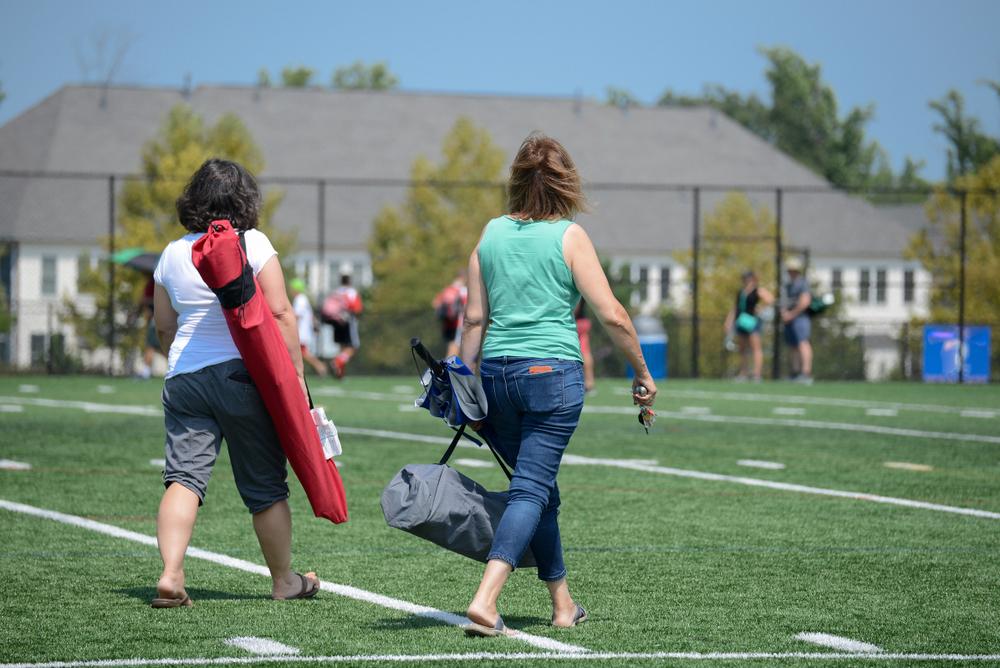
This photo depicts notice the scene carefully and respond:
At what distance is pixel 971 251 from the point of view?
40.6 meters

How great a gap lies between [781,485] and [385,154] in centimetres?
5831

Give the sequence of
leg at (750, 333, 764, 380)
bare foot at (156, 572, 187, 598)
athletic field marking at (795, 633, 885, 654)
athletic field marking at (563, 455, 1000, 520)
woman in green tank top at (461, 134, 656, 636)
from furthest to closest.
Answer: leg at (750, 333, 764, 380) < athletic field marking at (563, 455, 1000, 520) < bare foot at (156, 572, 187, 598) < woman in green tank top at (461, 134, 656, 636) < athletic field marking at (795, 633, 885, 654)

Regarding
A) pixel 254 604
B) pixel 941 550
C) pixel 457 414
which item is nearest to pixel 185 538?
pixel 254 604

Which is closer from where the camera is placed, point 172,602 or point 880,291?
point 172,602

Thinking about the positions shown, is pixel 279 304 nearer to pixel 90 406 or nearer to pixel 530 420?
pixel 530 420

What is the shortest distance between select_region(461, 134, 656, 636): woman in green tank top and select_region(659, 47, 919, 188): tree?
87002 mm

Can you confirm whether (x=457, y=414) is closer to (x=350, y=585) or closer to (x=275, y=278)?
(x=275, y=278)

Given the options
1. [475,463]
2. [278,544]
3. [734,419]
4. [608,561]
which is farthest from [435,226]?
[278,544]

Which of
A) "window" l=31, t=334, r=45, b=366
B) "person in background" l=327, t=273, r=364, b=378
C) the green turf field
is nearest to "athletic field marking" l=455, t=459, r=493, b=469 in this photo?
the green turf field

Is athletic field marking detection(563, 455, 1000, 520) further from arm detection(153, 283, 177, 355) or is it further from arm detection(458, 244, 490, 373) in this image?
arm detection(153, 283, 177, 355)

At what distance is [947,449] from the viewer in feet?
43.0

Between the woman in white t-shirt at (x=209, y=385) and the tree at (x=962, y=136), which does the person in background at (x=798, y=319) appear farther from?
the tree at (x=962, y=136)

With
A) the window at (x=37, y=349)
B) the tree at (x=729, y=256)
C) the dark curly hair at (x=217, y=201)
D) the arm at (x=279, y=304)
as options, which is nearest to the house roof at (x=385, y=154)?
the tree at (x=729, y=256)

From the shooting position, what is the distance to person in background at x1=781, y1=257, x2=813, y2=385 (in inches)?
1014
